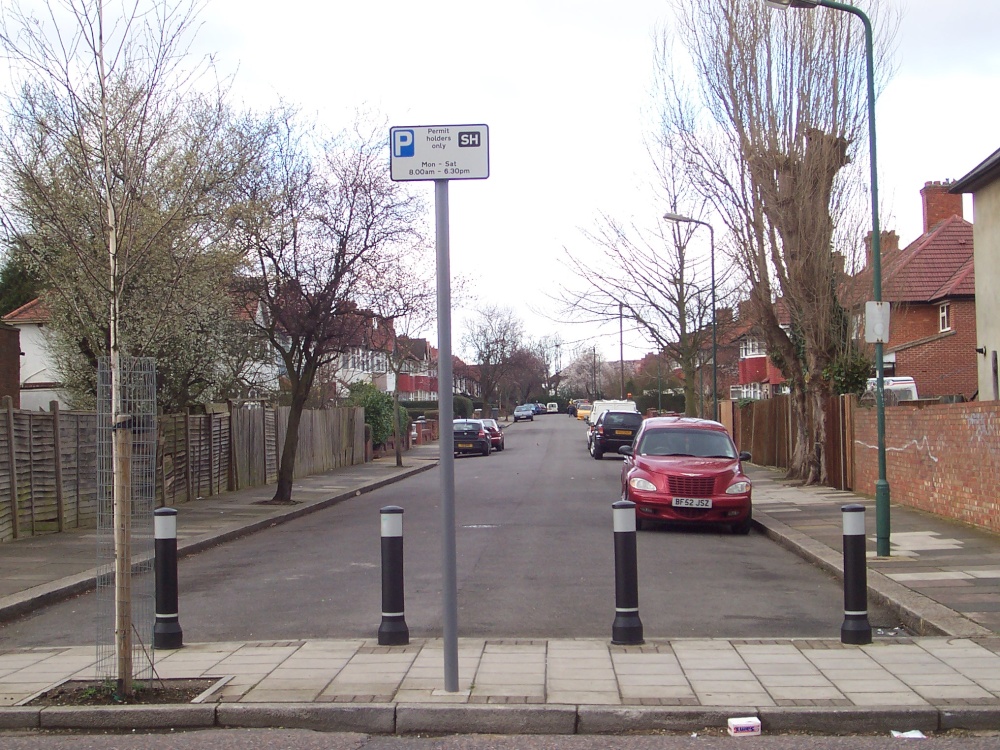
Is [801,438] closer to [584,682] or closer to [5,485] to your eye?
[5,485]

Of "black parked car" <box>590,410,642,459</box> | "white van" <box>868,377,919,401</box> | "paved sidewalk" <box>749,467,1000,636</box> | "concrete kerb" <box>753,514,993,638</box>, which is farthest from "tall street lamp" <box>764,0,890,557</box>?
"black parked car" <box>590,410,642,459</box>

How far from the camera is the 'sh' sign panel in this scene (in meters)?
5.88

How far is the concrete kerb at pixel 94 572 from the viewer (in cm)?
917

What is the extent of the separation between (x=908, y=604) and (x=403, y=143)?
5.65m

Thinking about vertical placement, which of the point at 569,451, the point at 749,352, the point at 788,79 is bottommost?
the point at 569,451

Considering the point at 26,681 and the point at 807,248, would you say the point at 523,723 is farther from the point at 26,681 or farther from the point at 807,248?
the point at 807,248

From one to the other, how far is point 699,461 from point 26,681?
33.2ft

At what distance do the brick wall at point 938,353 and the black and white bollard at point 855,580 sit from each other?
27145 mm

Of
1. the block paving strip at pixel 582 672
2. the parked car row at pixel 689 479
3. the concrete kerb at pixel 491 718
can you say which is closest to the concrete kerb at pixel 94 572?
the block paving strip at pixel 582 672

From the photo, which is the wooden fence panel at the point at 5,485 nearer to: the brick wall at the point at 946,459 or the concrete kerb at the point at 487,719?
the concrete kerb at the point at 487,719

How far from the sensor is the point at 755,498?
18.5 meters

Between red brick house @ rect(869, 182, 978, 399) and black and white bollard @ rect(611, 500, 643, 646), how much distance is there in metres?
27.4

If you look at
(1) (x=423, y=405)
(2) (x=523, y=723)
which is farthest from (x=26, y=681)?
(1) (x=423, y=405)

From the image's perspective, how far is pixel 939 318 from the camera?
33.5 meters
